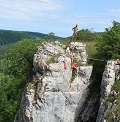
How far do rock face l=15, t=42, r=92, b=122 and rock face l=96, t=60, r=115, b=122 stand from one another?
2.45 meters

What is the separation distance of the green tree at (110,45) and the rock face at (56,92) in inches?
112

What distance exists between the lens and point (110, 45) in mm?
39281

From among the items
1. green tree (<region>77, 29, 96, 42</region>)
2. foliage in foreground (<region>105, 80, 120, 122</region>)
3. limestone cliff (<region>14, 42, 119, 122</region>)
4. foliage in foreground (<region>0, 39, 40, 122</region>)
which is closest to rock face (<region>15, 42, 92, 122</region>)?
limestone cliff (<region>14, 42, 119, 122</region>)

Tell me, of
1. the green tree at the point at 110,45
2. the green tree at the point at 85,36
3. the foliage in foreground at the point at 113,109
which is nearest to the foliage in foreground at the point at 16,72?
the green tree at the point at 85,36

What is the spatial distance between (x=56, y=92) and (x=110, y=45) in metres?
8.29

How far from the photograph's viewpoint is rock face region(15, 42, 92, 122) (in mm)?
35938

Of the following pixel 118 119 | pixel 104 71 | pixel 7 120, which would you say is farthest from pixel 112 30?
pixel 7 120

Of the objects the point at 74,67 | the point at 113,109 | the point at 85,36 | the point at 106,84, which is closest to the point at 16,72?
the point at 85,36

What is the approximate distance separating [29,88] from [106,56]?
9323 mm

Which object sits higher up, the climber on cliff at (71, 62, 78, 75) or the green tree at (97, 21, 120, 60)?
the green tree at (97, 21, 120, 60)

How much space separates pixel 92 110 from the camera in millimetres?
39062

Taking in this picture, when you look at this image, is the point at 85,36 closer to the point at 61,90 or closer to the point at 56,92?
the point at 61,90

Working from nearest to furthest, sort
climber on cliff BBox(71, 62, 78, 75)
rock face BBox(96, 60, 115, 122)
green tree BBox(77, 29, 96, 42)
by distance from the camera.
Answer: rock face BBox(96, 60, 115, 122)
climber on cliff BBox(71, 62, 78, 75)
green tree BBox(77, 29, 96, 42)

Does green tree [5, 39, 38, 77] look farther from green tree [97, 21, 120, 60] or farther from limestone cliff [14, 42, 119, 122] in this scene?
green tree [97, 21, 120, 60]
